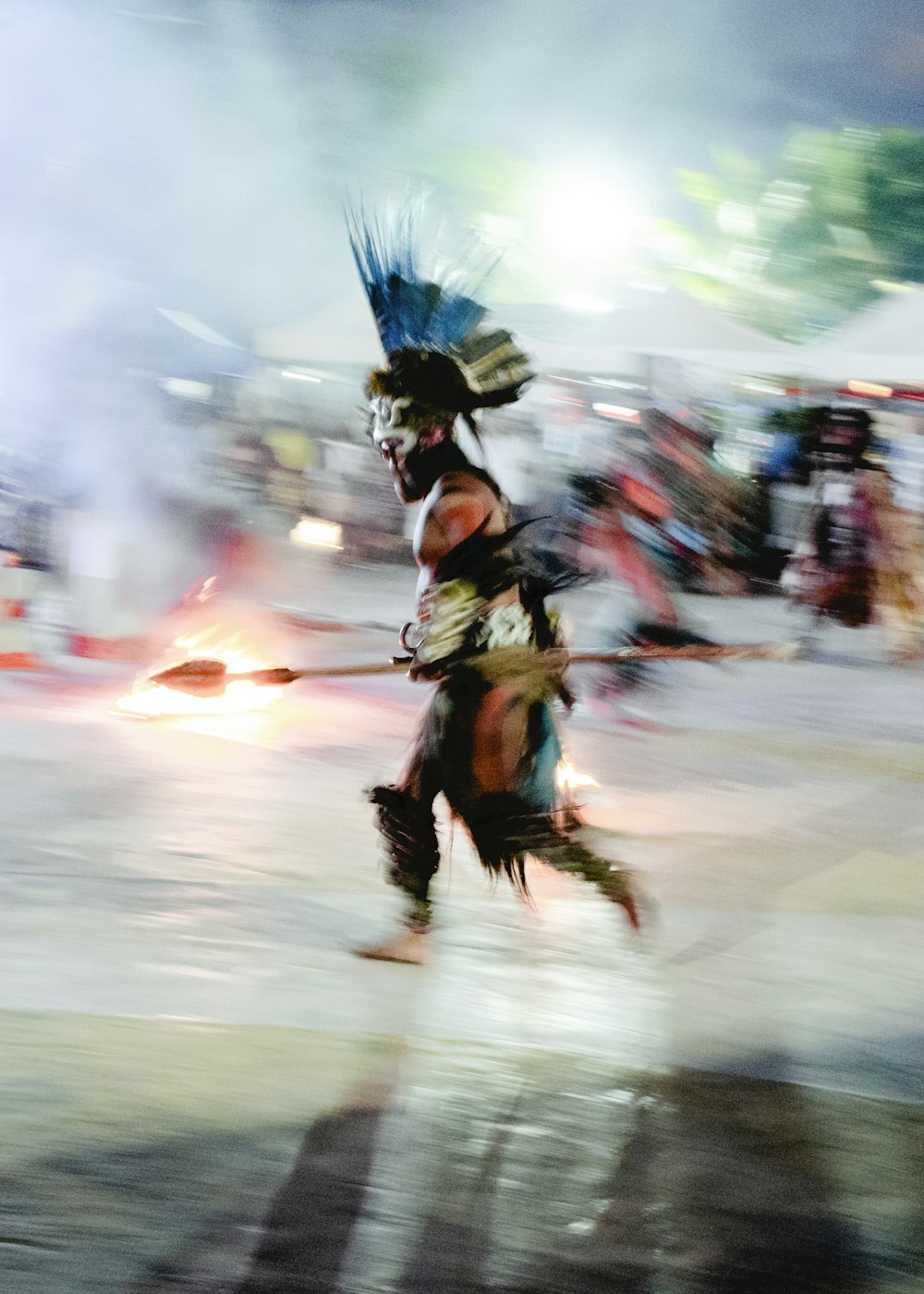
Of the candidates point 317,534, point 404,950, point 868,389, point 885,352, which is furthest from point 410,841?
point 868,389

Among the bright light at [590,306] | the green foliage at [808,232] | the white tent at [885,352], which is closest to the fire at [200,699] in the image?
the bright light at [590,306]

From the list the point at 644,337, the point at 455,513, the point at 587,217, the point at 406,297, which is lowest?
the point at 455,513

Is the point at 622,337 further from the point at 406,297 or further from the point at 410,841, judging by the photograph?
the point at 410,841

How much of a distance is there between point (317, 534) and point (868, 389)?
6198mm

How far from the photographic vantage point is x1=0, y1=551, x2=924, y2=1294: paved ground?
2441 mm

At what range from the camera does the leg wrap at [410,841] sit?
3744mm

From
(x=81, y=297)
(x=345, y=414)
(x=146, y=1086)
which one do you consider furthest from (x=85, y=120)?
(x=146, y=1086)

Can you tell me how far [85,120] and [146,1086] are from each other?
10.4 meters

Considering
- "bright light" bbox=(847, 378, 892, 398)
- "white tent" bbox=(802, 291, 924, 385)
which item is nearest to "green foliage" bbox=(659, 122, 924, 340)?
"bright light" bbox=(847, 378, 892, 398)

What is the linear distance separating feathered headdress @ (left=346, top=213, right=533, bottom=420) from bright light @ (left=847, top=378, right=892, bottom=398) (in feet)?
36.3

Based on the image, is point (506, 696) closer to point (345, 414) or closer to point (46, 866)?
point (46, 866)

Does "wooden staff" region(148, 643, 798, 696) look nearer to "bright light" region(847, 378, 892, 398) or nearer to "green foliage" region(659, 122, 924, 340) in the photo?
"bright light" region(847, 378, 892, 398)

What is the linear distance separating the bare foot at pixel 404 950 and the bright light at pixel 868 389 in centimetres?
1159

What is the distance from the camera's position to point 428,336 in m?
3.77
